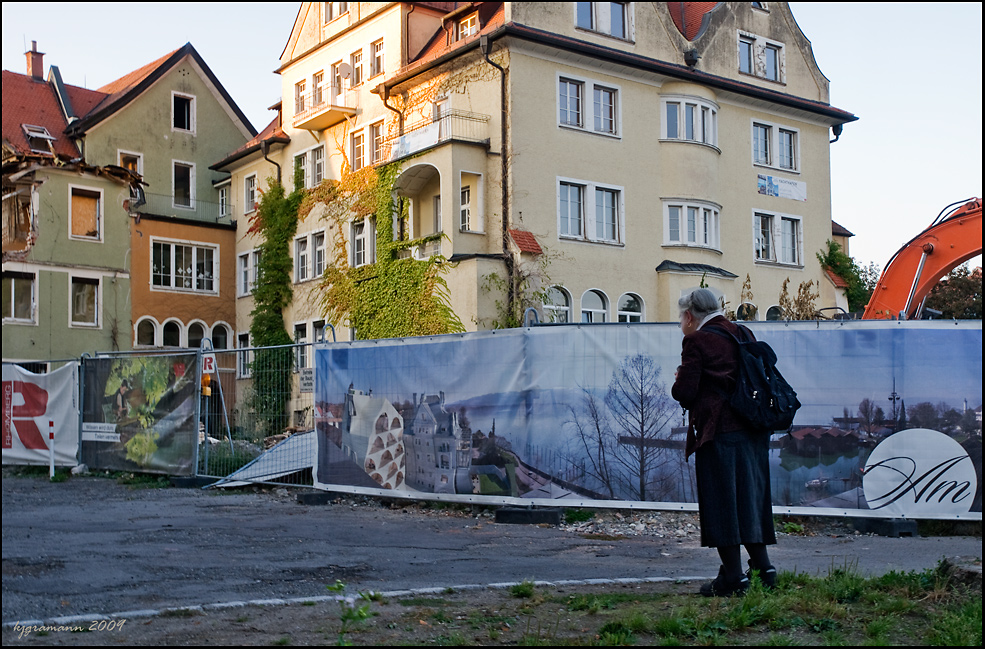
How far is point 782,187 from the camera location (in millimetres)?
39000

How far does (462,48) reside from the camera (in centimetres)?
3262

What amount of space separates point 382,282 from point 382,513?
74.6 feet

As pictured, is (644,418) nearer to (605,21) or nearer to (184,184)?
(605,21)

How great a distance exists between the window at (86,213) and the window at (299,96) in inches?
335

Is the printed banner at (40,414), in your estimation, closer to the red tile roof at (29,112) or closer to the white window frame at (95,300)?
the white window frame at (95,300)

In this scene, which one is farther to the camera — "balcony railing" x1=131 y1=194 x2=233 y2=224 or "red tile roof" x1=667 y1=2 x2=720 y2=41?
"balcony railing" x1=131 y1=194 x2=233 y2=224

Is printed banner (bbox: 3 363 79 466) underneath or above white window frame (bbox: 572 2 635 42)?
underneath

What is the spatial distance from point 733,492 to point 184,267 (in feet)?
134

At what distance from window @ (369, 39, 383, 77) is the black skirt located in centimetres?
3310

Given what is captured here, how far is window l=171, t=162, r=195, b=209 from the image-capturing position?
46.4 m

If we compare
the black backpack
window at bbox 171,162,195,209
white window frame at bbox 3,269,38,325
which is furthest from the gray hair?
window at bbox 171,162,195,209

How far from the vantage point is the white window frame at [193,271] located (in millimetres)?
43344

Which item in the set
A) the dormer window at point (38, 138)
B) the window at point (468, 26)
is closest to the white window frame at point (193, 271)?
the dormer window at point (38, 138)

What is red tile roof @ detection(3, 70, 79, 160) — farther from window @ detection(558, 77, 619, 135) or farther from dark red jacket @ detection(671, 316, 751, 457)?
dark red jacket @ detection(671, 316, 751, 457)
